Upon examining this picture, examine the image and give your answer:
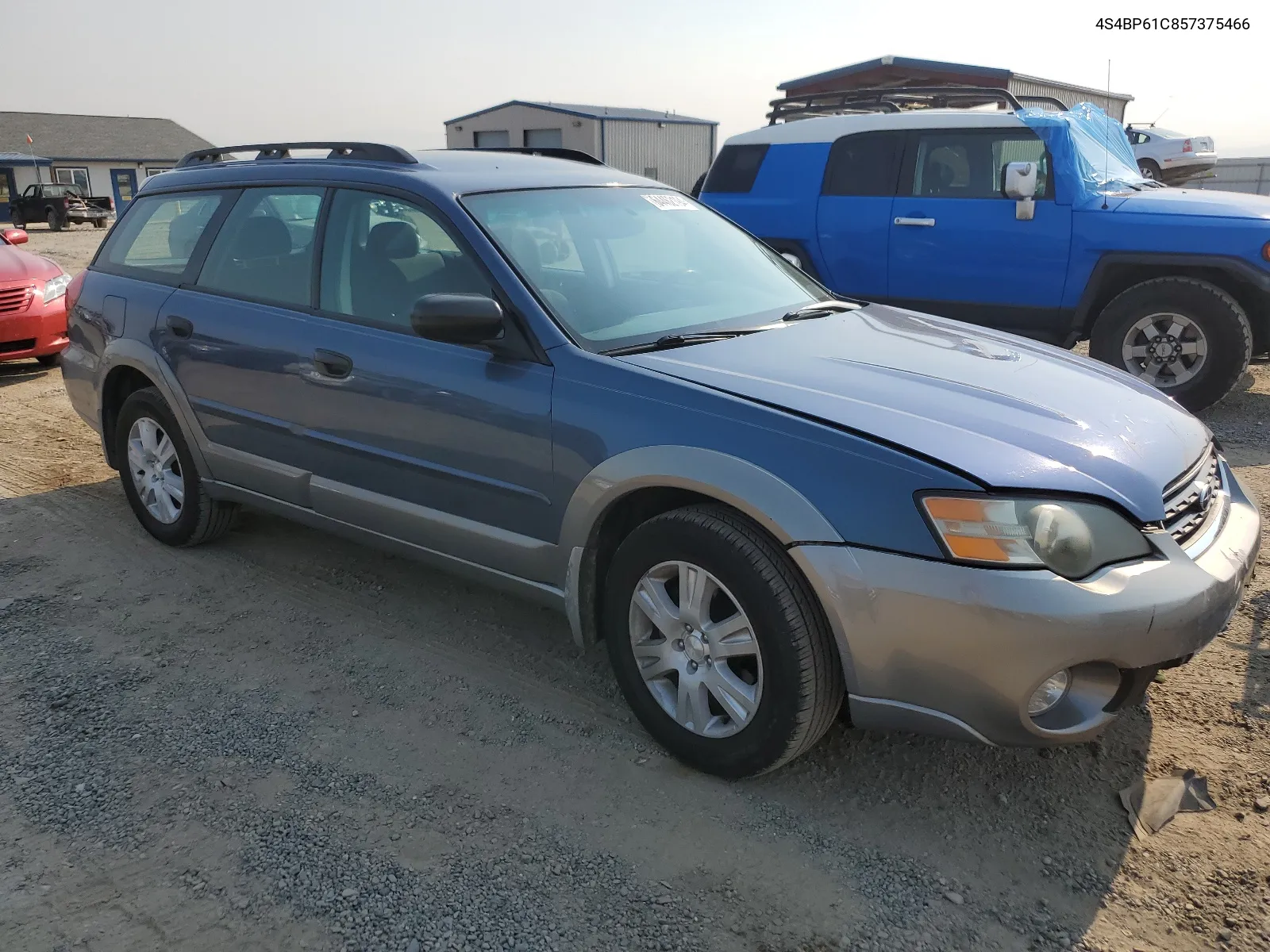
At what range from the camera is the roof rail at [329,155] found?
3.83m

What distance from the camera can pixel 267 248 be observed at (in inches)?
160

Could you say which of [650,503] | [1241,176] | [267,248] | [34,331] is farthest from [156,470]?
[1241,176]

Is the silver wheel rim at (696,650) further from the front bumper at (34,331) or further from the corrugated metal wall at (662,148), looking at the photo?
the corrugated metal wall at (662,148)

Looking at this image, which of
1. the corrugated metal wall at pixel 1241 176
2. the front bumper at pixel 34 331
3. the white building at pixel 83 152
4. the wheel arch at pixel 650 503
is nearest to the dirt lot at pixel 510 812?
the wheel arch at pixel 650 503

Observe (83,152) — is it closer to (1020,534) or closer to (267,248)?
(267,248)

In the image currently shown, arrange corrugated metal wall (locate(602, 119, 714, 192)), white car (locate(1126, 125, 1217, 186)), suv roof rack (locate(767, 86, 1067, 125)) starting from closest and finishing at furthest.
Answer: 1. suv roof rack (locate(767, 86, 1067, 125))
2. white car (locate(1126, 125, 1217, 186))
3. corrugated metal wall (locate(602, 119, 714, 192))

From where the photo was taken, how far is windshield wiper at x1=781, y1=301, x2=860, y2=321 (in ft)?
12.0

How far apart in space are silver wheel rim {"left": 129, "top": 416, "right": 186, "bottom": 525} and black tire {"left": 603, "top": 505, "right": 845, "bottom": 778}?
105 inches

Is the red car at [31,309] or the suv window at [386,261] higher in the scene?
the suv window at [386,261]

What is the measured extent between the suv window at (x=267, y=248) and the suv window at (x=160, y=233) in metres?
0.20

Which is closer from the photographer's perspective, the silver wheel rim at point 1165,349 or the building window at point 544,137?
the silver wheel rim at point 1165,349

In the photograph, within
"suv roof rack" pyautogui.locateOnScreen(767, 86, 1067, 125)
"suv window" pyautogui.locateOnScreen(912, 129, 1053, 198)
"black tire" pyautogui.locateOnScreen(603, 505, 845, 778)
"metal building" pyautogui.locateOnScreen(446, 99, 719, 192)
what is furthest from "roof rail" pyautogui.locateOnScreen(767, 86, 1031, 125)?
"metal building" pyautogui.locateOnScreen(446, 99, 719, 192)

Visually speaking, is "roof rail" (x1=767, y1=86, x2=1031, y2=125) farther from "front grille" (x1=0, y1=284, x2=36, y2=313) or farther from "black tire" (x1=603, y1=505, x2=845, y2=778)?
"black tire" (x1=603, y1=505, x2=845, y2=778)

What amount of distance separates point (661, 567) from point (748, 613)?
1.03 ft
